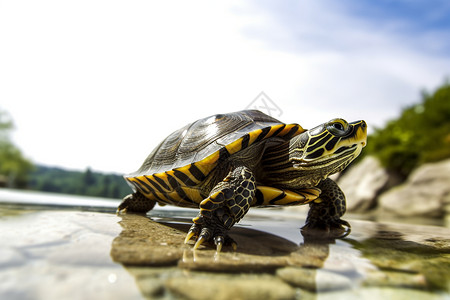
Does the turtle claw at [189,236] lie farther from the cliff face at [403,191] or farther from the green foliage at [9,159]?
the green foliage at [9,159]

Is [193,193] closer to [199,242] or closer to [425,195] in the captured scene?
[199,242]

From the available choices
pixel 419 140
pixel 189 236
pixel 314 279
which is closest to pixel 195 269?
pixel 314 279

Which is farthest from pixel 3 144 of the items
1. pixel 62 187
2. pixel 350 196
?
pixel 350 196

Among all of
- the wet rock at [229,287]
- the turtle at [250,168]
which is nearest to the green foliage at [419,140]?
the turtle at [250,168]

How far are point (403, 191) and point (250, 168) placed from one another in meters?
12.7

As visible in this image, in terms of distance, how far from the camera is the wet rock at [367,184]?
48.0 feet

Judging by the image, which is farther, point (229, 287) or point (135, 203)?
point (135, 203)

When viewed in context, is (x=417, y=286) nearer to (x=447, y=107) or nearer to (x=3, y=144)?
(x=447, y=107)

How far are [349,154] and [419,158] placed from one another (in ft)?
49.7

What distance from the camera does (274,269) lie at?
4.76 feet

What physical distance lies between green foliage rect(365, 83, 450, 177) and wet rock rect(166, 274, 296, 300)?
15406 millimetres

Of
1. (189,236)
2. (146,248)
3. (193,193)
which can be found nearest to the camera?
(146,248)

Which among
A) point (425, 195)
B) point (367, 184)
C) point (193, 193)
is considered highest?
point (367, 184)

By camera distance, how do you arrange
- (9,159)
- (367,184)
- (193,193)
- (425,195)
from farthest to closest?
1. (9,159)
2. (367,184)
3. (425,195)
4. (193,193)
